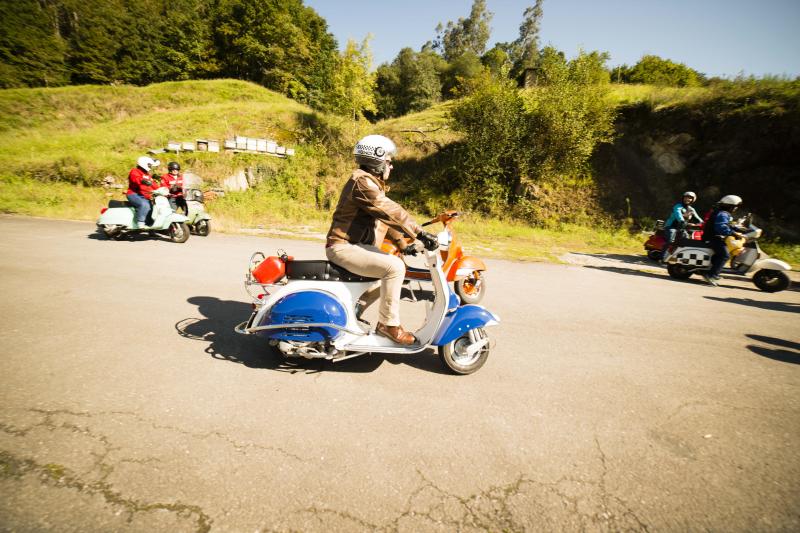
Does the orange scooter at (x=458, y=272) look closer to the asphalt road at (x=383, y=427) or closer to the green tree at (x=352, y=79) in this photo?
the asphalt road at (x=383, y=427)

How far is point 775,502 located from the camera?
236cm

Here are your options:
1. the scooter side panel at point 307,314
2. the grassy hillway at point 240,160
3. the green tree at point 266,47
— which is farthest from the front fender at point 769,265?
the green tree at point 266,47

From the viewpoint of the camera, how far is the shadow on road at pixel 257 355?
3830 millimetres

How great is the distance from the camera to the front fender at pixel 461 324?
3.66 meters

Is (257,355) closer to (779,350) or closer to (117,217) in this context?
(779,350)

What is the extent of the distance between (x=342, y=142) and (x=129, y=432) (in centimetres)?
2145

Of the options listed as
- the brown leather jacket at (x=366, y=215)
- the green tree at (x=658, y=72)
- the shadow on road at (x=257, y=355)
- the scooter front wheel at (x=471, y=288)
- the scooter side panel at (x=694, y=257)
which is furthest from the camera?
the green tree at (x=658, y=72)

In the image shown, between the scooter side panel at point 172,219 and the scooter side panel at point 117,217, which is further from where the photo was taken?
the scooter side panel at point 172,219

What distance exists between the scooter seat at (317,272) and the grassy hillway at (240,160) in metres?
7.29

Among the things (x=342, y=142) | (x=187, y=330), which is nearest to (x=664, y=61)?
(x=342, y=142)

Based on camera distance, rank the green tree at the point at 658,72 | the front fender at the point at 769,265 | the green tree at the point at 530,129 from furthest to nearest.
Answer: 1. the green tree at the point at 658,72
2. the green tree at the point at 530,129
3. the front fender at the point at 769,265

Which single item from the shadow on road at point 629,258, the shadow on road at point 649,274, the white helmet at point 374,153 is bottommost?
the shadow on road at point 649,274

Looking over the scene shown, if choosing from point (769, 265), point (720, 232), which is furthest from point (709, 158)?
point (769, 265)

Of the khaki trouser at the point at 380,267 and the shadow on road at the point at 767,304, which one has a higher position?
the khaki trouser at the point at 380,267
